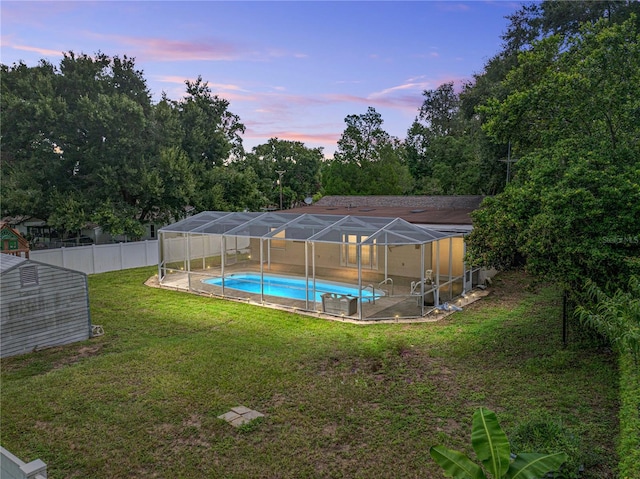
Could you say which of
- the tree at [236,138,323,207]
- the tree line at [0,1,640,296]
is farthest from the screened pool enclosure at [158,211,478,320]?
the tree at [236,138,323,207]

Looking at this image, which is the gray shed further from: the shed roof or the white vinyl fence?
the white vinyl fence

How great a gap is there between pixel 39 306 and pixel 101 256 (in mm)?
10574

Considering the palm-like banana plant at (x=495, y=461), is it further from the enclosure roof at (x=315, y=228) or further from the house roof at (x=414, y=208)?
the house roof at (x=414, y=208)

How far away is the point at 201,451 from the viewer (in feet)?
18.9

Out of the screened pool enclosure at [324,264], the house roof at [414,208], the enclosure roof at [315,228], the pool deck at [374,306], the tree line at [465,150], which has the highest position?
the tree line at [465,150]

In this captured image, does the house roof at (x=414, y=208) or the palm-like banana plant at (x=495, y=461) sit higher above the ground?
the house roof at (x=414, y=208)

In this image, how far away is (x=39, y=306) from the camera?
32.8ft

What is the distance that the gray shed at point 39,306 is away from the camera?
31.3 ft

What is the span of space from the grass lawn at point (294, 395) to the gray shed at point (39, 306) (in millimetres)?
521

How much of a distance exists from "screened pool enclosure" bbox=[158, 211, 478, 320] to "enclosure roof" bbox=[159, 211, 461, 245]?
1.3 inches

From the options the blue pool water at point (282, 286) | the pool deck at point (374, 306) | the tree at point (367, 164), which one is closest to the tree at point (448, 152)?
the tree at point (367, 164)

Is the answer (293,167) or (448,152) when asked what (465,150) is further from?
(293,167)

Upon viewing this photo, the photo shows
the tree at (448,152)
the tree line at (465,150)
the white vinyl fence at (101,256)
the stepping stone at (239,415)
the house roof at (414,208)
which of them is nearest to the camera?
the stepping stone at (239,415)

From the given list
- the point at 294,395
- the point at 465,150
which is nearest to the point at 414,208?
the point at 465,150
